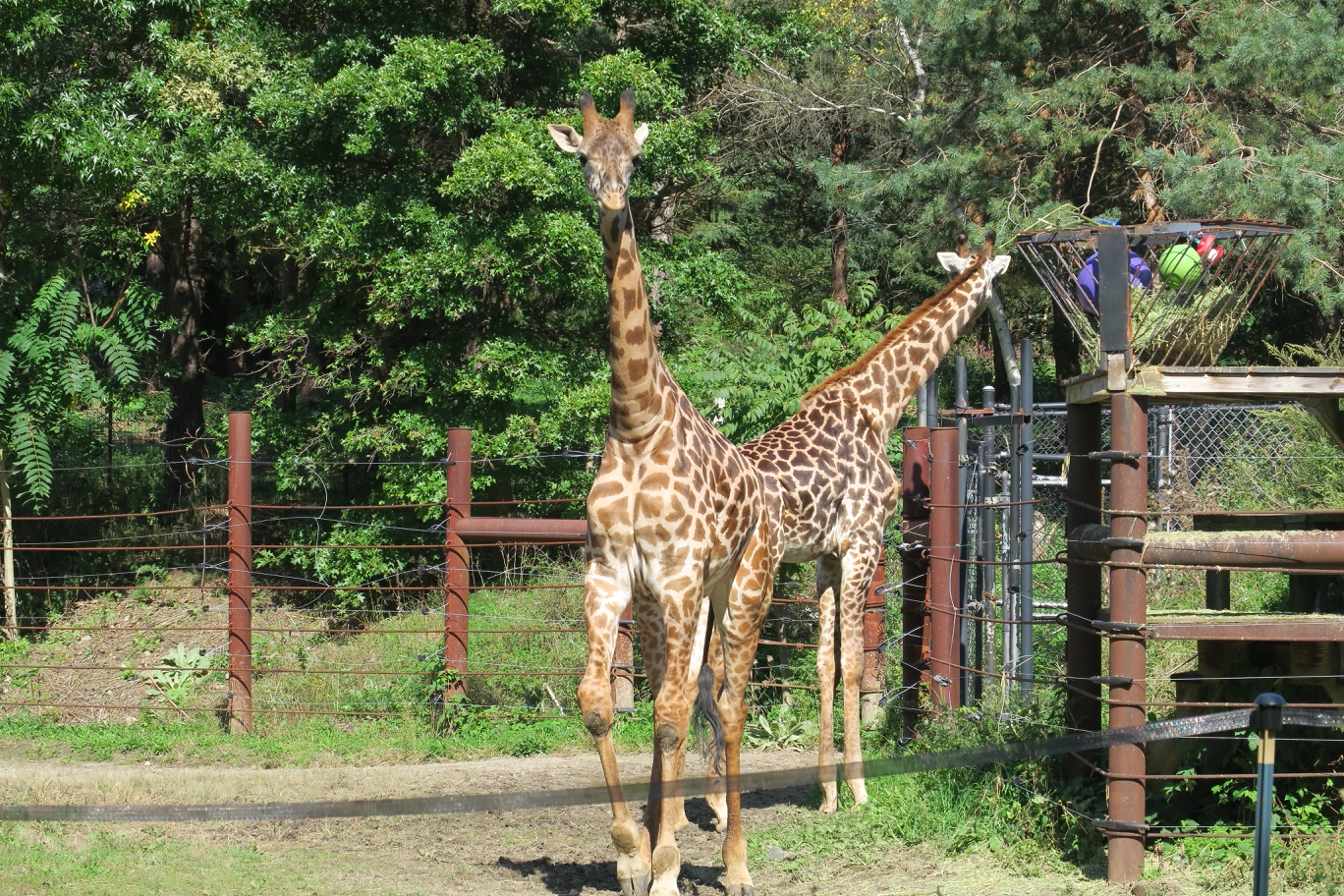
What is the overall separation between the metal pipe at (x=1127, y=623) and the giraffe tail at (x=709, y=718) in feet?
6.95

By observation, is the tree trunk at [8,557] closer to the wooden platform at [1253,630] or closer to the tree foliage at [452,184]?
the tree foliage at [452,184]

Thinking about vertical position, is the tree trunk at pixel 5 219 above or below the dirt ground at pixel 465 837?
above

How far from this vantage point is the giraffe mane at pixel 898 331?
8070 millimetres

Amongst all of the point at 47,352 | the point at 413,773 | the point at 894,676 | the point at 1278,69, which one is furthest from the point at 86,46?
the point at 1278,69

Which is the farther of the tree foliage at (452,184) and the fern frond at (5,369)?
the tree foliage at (452,184)

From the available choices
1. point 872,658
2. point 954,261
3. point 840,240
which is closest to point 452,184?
point 954,261

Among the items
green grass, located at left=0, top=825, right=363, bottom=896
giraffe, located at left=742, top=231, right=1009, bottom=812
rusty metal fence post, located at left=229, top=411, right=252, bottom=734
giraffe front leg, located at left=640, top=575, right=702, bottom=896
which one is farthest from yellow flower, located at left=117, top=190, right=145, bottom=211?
giraffe front leg, located at left=640, top=575, right=702, bottom=896

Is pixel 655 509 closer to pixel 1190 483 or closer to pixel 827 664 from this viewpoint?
pixel 827 664

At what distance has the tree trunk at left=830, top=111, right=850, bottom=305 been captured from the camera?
24.6 meters

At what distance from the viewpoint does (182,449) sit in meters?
16.5

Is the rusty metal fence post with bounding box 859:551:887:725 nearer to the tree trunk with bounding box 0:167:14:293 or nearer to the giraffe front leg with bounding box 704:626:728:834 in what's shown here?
the giraffe front leg with bounding box 704:626:728:834

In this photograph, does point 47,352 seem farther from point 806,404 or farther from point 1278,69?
point 1278,69

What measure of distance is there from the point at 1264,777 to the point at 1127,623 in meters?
2.06

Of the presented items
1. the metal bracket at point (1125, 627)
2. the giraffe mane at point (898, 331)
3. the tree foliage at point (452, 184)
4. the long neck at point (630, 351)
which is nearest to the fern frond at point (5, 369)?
the tree foliage at point (452, 184)
